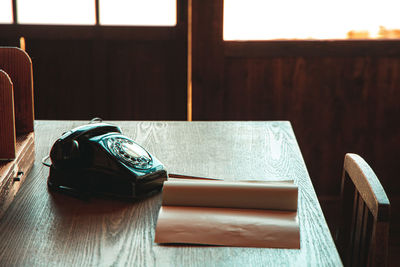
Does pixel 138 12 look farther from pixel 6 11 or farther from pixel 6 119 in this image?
pixel 6 119

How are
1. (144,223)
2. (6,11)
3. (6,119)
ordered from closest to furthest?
(144,223), (6,119), (6,11)

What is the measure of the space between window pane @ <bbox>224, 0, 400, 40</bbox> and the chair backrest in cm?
150

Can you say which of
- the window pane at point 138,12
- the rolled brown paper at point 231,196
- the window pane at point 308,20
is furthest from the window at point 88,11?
the rolled brown paper at point 231,196

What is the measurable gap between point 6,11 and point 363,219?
87.1 inches

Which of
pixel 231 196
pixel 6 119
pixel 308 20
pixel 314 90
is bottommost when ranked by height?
pixel 314 90

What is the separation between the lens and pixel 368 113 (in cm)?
287

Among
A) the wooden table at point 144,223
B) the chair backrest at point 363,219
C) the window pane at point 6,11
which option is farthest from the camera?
the window pane at point 6,11

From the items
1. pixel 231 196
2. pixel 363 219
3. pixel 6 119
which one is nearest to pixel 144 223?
pixel 231 196

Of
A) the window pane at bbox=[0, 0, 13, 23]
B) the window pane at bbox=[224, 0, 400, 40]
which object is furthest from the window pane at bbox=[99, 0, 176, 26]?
the window pane at bbox=[0, 0, 13, 23]

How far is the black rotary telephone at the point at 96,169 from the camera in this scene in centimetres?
116

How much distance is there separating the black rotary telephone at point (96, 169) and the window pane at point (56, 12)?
169 centimetres

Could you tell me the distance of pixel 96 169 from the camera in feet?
3.84

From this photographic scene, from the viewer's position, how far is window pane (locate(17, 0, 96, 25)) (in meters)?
2.73

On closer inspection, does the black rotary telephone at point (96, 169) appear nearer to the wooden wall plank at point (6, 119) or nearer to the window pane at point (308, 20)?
the wooden wall plank at point (6, 119)
